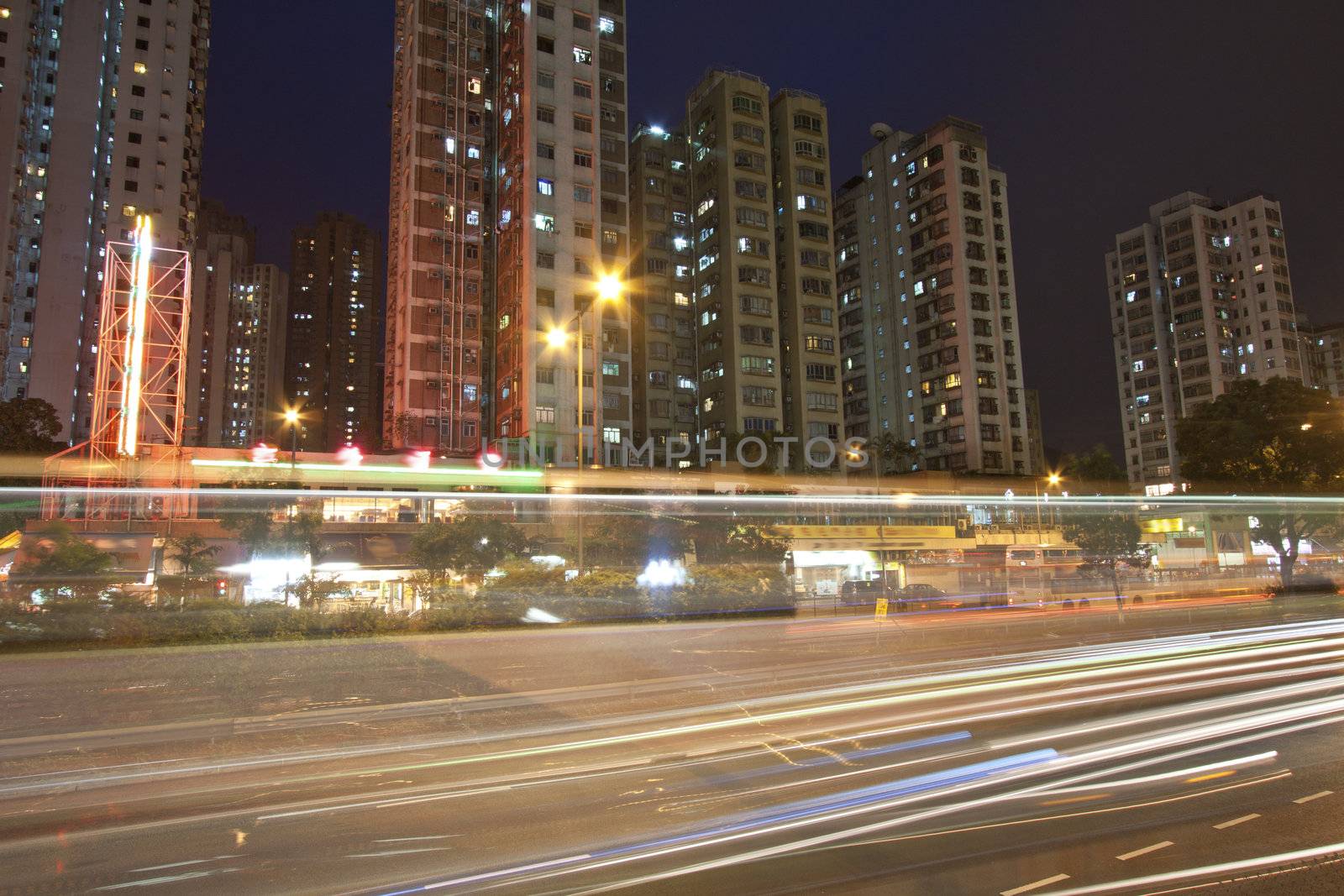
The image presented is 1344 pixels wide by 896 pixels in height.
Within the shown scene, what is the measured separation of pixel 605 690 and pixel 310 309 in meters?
208

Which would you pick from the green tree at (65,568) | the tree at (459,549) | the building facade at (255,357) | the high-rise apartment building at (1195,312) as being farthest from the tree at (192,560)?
the building facade at (255,357)

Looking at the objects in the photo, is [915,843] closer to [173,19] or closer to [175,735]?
[175,735]

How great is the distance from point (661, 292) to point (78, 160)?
182ft

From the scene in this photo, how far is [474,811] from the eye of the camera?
7.37 m

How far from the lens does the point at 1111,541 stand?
1762 inches

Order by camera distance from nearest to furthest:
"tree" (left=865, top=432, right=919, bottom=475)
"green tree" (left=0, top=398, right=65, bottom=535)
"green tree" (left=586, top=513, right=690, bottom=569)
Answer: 1. "green tree" (left=586, top=513, right=690, bottom=569)
2. "green tree" (left=0, top=398, right=65, bottom=535)
3. "tree" (left=865, top=432, right=919, bottom=475)

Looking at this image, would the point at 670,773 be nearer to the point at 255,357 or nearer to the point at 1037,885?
the point at 1037,885

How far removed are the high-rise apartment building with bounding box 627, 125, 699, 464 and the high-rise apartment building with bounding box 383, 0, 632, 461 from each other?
1052 cm

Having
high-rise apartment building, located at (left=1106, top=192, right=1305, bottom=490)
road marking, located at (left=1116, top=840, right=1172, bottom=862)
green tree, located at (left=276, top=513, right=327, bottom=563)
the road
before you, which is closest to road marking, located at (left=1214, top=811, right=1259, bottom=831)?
the road

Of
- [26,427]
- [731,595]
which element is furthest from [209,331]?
[731,595]

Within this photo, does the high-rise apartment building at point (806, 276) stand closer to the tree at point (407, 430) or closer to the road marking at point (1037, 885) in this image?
the tree at point (407, 430)

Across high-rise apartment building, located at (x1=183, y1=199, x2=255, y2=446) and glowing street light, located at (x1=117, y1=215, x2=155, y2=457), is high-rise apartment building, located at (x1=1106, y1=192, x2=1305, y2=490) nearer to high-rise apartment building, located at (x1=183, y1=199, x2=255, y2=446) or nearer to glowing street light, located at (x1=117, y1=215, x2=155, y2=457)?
glowing street light, located at (x1=117, y1=215, x2=155, y2=457)

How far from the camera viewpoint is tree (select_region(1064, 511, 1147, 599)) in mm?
44031

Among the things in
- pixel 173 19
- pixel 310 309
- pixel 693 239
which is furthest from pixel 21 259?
pixel 310 309
